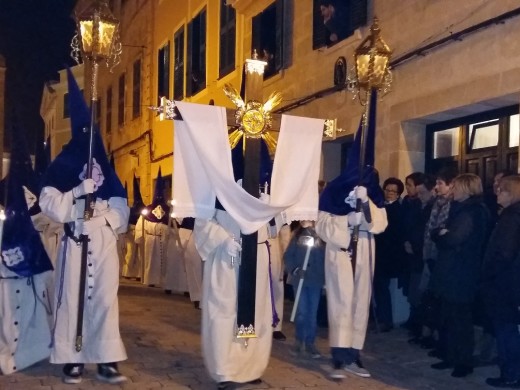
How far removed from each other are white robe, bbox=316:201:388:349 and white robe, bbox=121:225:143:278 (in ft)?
30.5

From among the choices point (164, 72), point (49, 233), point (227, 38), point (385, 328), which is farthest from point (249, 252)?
point (164, 72)

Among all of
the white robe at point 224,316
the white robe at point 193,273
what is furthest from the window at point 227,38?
the white robe at point 224,316

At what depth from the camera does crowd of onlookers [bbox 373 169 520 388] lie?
5.91 meters

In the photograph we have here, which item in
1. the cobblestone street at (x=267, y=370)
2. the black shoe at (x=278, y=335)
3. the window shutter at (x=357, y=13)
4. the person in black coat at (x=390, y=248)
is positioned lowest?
the cobblestone street at (x=267, y=370)

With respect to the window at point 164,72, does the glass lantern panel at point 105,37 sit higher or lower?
lower

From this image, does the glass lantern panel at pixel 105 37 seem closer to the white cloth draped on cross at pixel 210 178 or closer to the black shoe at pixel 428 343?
the white cloth draped on cross at pixel 210 178

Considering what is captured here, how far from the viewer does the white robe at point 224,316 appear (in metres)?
5.54

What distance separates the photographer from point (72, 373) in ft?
19.2

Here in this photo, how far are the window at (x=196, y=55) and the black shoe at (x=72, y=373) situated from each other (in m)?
11.5

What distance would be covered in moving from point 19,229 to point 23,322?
2.75ft

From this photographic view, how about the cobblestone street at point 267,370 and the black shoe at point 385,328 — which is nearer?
the cobblestone street at point 267,370

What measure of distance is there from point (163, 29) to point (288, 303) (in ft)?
39.5

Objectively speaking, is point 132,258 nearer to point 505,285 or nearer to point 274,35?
point 274,35

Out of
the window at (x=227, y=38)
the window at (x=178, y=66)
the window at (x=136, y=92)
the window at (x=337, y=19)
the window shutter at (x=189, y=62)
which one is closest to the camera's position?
the window at (x=337, y=19)
